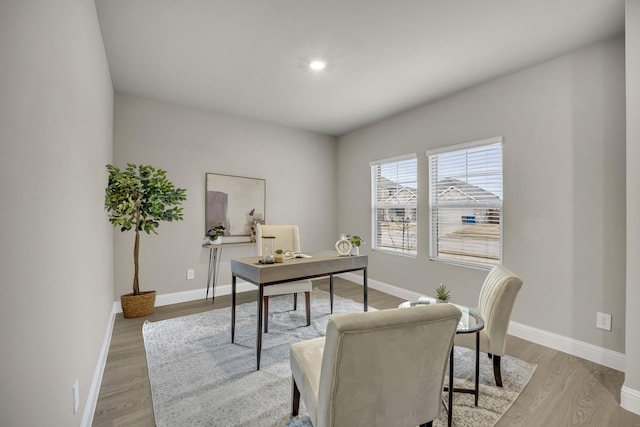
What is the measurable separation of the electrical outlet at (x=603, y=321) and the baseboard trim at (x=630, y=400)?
638 millimetres

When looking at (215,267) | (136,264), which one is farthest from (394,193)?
(136,264)

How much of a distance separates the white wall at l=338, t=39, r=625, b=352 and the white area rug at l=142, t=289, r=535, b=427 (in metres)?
0.81

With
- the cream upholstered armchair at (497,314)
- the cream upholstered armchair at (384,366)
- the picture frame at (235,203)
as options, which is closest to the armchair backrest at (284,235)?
the picture frame at (235,203)

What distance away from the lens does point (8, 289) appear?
792 millimetres

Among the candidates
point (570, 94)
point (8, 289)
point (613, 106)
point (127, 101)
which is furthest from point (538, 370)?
point (127, 101)

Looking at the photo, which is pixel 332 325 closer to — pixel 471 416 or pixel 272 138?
pixel 471 416

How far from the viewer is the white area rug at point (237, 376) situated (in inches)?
68.7

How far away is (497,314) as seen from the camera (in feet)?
6.04

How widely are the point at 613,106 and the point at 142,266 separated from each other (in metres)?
4.98

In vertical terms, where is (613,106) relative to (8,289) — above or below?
above

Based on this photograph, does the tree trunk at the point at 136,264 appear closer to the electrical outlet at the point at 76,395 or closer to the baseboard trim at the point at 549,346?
the baseboard trim at the point at 549,346

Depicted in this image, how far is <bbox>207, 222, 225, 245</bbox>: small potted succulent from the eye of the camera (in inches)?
156

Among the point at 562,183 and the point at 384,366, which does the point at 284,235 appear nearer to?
the point at 384,366

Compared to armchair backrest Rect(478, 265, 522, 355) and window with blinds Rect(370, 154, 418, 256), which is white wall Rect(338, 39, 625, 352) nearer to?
window with blinds Rect(370, 154, 418, 256)
